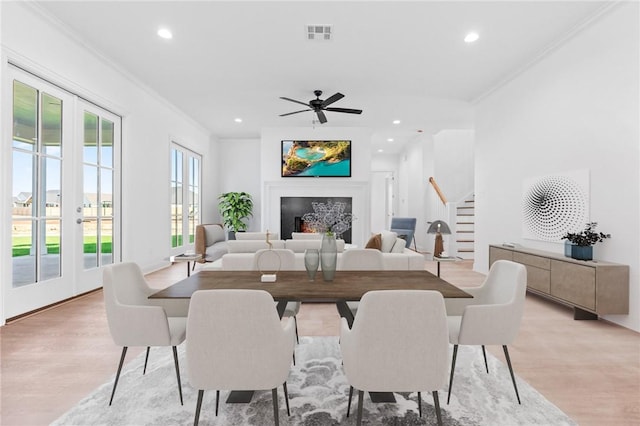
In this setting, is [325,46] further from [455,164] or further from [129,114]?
[455,164]

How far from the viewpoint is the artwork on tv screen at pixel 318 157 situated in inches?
295

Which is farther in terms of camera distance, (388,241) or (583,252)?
(388,241)

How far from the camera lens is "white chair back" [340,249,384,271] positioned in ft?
8.63

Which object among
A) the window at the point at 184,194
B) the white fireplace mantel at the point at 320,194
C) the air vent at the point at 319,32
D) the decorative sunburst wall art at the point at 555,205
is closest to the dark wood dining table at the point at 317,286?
the decorative sunburst wall art at the point at 555,205

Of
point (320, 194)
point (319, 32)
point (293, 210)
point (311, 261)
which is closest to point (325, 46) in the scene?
point (319, 32)

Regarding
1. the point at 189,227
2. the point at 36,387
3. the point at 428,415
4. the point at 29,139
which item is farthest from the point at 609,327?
the point at 189,227

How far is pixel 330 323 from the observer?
314 centimetres

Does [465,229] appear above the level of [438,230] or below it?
below

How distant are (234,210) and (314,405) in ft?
22.5

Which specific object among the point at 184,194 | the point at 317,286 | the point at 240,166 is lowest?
the point at 317,286

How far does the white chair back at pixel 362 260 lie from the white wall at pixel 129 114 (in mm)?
2951

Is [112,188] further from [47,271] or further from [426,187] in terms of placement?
[426,187]

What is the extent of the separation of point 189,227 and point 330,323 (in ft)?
17.0

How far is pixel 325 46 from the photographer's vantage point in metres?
3.83
